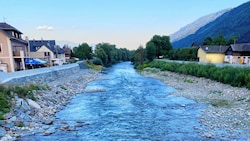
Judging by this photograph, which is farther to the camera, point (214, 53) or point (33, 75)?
point (214, 53)

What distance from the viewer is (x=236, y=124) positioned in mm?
9086

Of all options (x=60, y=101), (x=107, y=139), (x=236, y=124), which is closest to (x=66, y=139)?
(x=107, y=139)

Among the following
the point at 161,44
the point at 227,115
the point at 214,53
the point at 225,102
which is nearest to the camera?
the point at 227,115

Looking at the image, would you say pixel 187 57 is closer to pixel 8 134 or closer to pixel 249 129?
pixel 249 129

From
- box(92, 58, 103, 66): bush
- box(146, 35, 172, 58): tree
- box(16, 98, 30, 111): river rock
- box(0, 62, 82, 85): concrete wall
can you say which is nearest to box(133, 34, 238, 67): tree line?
box(146, 35, 172, 58): tree

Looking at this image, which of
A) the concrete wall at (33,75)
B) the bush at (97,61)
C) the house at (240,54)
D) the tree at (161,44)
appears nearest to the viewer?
the concrete wall at (33,75)

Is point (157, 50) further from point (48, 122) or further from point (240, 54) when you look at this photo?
point (48, 122)

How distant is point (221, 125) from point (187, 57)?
3559 cm

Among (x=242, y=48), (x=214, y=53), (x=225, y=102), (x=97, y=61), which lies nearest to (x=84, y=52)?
(x=97, y=61)

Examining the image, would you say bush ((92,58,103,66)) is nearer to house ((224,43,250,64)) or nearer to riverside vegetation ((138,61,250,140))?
riverside vegetation ((138,61,250,140))

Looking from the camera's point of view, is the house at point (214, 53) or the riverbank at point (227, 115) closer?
the riverbank at point (227, 115)

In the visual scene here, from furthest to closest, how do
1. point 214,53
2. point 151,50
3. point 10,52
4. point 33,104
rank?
point 151,50
point 214,53
point 10,52
point 33,104

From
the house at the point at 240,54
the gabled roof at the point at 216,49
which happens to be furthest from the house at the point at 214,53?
the house at the point at 240,54

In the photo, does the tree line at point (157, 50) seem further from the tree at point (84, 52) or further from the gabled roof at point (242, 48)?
the tree at point (84, 52)
